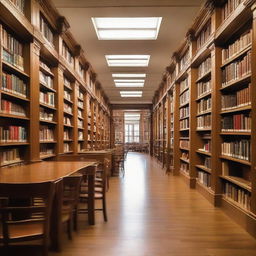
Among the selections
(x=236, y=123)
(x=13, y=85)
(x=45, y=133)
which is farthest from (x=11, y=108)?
(x=236, y=123)

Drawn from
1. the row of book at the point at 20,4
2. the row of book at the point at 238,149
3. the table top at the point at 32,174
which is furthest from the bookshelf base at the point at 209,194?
the row of book at the point at 20,4

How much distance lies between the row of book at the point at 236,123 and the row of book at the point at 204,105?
0.82 m

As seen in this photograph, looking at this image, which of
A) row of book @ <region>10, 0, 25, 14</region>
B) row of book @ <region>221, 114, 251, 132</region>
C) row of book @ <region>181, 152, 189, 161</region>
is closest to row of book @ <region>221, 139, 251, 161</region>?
row of book @ <region>221, 114, 251, 132</region>

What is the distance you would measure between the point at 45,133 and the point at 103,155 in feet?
4.36

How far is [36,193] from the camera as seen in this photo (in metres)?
2.04

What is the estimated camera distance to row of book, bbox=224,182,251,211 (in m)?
3.47

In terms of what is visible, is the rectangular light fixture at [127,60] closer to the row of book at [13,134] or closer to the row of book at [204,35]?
the row of book at [204,35]

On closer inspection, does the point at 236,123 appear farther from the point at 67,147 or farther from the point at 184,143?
the point at 67,147

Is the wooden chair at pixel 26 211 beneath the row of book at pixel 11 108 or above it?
beneath

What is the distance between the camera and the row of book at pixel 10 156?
3.39 metres

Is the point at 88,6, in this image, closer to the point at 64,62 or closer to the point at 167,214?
the point at 64,62

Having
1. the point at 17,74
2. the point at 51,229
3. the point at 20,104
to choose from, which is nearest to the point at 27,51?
the point at 17,74

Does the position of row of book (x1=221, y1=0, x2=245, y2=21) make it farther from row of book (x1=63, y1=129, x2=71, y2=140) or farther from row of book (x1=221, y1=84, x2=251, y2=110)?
row of book (x1=63, y1=129, x2=71, y2=140)

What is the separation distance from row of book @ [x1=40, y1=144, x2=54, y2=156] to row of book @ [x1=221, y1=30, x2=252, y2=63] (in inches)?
134
